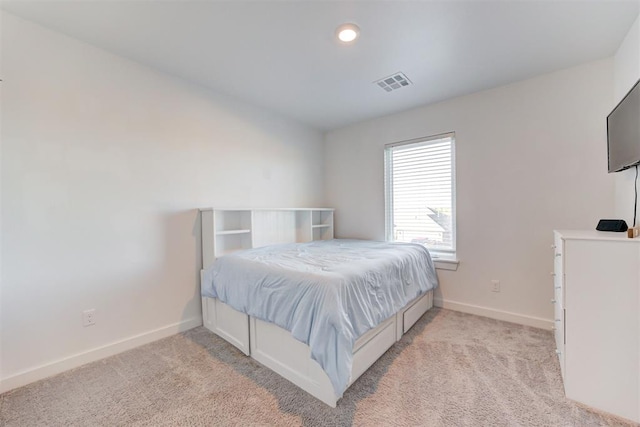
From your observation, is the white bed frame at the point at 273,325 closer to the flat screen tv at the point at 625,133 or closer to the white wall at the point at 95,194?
the white wall at the point at 95,194

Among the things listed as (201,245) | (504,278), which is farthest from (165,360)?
(504,278)

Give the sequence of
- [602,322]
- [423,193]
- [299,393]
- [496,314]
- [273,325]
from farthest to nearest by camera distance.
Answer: [423,193] → [496,314] → [273,325] → [299,393] → [602,322]

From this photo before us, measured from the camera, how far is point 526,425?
138 centimetres

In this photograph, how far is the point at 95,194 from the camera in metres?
2.07

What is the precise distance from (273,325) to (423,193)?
2395 millimetres

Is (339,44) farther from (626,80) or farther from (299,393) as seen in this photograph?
(299,393)

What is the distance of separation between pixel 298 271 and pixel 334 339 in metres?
0.51

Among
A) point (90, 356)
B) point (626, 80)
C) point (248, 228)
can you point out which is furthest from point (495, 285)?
point (90, 356)

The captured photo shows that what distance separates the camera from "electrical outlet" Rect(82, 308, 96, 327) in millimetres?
2016

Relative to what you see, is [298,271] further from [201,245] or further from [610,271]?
[610,271]

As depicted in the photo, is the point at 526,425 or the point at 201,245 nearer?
the point at 526,425

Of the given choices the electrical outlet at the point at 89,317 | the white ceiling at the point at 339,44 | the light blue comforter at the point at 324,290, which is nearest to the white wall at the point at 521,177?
the white ceiling at the point at 339,44

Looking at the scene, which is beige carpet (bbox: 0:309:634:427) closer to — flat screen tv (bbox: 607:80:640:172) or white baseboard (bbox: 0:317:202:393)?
white baseboard (bbox: 0:317:202:393)

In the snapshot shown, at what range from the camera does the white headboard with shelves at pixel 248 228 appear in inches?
103
